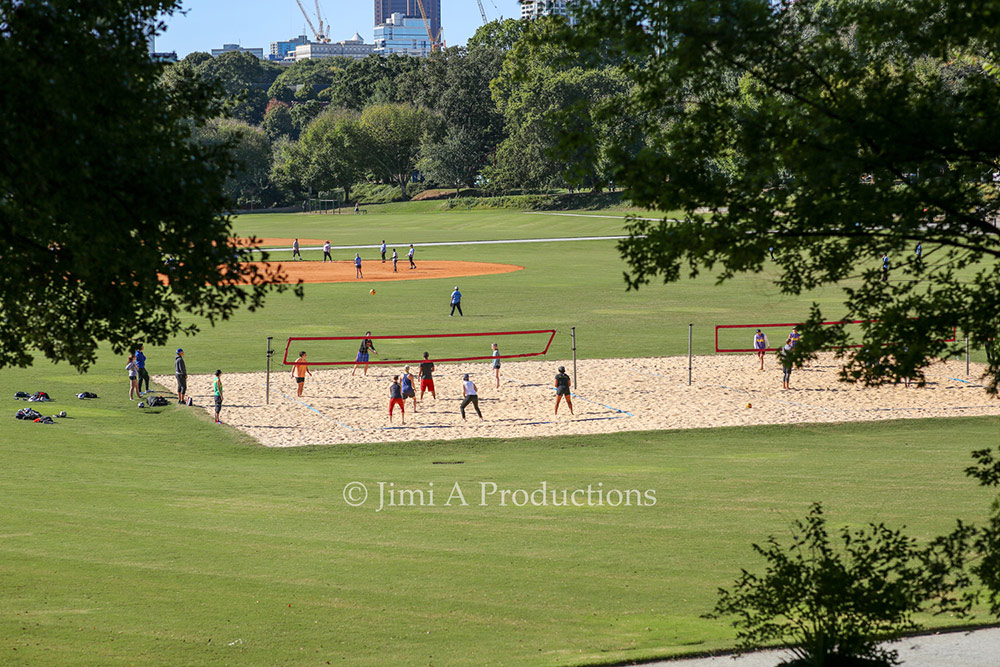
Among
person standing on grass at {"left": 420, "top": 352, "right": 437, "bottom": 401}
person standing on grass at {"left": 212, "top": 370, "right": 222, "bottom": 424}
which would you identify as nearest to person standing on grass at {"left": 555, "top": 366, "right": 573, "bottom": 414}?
person standing on grass at {"left": 420, "top": 352, "right": 437, "bottom": 401}

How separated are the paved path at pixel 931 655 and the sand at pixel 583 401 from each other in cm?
1487

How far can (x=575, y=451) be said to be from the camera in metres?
25.4

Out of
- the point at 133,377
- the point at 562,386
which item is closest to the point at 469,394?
the point at 562,386

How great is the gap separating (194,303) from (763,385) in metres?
26.8

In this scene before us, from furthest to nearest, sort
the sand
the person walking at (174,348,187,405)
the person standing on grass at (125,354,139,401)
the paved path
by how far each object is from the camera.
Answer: the person standing on grass at (125,354,139,401)
the person walking at (174,348,187,405)
the sand
the paved path

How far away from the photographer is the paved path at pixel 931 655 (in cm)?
1199

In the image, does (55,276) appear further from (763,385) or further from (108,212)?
(763,385)

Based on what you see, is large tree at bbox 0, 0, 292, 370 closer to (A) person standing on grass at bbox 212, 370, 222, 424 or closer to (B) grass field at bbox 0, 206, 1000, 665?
(B) grass field at bbox 0, 206, 1000, 665

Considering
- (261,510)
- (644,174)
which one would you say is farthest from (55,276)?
(261,510)

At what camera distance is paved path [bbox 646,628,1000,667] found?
11992 mm

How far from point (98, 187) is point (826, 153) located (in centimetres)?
569

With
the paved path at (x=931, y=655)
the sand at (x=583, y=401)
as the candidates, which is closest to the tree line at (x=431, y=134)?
the sand at (x=583, y=401)

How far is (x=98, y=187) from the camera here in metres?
8.53

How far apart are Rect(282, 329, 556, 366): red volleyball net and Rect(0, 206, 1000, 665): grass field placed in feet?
26.8
